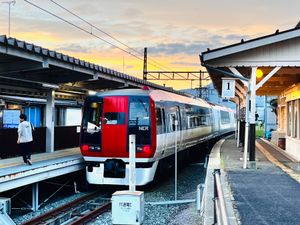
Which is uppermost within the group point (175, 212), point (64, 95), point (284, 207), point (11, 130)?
point (64, 95)

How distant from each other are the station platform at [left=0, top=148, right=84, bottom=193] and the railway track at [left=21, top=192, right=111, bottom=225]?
90 centimetres

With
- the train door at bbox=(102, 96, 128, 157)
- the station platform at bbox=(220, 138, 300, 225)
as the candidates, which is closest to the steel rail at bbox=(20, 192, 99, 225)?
the train door at bbox=(102, 96, 128, 157)

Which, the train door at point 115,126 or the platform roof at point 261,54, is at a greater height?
the platform roof at point 261,54

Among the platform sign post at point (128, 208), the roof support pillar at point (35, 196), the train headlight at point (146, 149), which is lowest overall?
the roof support pillar at point (35, 196)

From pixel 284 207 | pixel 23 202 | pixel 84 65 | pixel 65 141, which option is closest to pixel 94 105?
pixel 84 65

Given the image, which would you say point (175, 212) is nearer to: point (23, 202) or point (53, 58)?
point (23, 202)

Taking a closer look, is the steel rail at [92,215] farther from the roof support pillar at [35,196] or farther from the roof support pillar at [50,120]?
the roof support pillar at [50,120]

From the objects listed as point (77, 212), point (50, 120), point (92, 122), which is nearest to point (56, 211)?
point (77, 212)

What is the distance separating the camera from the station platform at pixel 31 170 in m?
10.1

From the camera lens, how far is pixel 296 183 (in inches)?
392

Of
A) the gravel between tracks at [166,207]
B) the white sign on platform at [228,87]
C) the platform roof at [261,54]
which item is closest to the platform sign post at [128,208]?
the gravel between tracks at [166,207]

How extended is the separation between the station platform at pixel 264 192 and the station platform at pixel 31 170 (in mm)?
4277

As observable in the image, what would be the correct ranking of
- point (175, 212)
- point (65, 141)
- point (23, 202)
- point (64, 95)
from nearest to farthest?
point (175, 212)
point (23, 202)
point (65, 141)
point (64, 95)

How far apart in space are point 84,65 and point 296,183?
798cm
